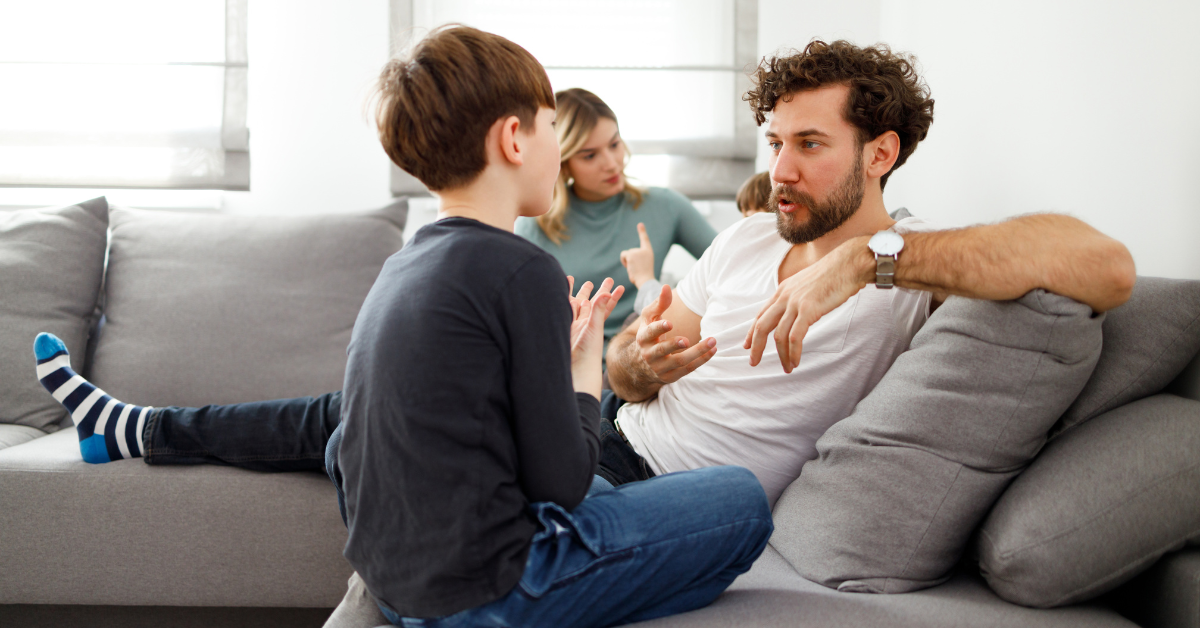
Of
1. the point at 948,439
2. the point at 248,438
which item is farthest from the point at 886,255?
the point at 248,438

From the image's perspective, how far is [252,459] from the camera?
152cm

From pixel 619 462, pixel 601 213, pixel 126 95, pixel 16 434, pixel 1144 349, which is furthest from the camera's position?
pixel 126 95

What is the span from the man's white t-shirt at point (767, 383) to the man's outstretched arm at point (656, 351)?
7 centimetres

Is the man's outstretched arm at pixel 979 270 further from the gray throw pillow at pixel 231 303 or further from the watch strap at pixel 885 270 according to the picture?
the gray throw pillow at pixel 231 303

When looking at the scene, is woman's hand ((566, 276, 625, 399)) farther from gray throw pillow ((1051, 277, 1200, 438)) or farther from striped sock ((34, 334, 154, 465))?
striped sock ((34, 334, 154, 465))

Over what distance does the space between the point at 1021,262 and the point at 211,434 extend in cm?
150

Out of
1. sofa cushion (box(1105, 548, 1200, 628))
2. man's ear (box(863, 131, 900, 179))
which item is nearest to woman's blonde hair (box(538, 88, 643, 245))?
man's ear (box(863, 131, 900, 179))

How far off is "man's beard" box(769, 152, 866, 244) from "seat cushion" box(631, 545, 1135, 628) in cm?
63

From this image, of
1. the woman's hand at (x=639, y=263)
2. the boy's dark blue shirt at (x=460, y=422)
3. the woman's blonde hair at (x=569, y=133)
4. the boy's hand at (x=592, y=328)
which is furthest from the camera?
the woman's blonde hair at (x=569, y=133)

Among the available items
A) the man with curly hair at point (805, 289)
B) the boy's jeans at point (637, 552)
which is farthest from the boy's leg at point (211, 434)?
the man with curly hair at point (805, 289)

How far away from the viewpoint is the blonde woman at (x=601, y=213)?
2234mm

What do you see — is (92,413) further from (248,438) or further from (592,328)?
(592,328)

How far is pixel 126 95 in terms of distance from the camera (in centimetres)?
269

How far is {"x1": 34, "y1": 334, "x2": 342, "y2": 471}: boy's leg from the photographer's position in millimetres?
1520
